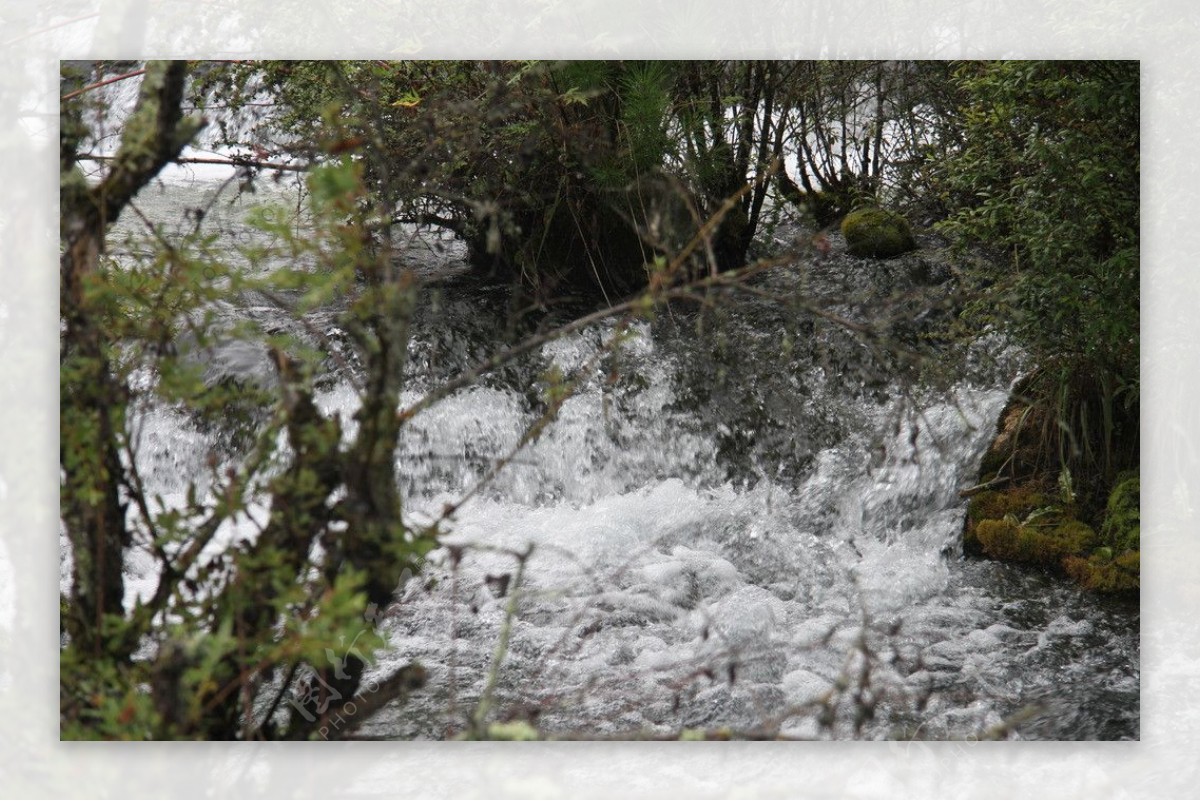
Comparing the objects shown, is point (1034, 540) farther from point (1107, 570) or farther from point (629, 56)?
point (629, 56)

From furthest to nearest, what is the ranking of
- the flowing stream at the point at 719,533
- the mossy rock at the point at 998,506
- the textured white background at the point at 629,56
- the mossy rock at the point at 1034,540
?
the mossy rock at the point at 998,506
the mossy rock at the point at 1034,540
the flowing stream at the point at 719,533
the textured white background at the point at 629,56

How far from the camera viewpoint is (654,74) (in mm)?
3188

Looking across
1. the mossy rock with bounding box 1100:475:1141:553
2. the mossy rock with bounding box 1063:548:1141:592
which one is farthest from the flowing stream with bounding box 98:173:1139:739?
the mossy rock with bounding box 1100:475:1141:553

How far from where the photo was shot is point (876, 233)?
3.58 meters

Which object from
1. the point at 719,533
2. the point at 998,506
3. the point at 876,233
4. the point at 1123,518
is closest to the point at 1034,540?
the point at 998,506

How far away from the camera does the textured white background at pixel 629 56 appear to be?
83.5 inches

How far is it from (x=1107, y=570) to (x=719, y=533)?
3.48 feet

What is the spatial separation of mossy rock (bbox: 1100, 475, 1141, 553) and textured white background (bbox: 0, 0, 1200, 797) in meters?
0.09

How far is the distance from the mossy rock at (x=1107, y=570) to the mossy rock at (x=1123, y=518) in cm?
3

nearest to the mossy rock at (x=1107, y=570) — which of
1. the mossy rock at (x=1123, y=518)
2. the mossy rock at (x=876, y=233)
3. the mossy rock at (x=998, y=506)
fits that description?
the mossy rock at (x=1123, y=518)

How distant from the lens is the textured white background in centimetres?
212

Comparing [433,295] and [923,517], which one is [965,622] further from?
[433,295]

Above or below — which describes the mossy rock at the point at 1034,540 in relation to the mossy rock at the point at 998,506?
below

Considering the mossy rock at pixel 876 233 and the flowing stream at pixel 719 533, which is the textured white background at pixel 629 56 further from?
the mossy rock at pixel 876 233
